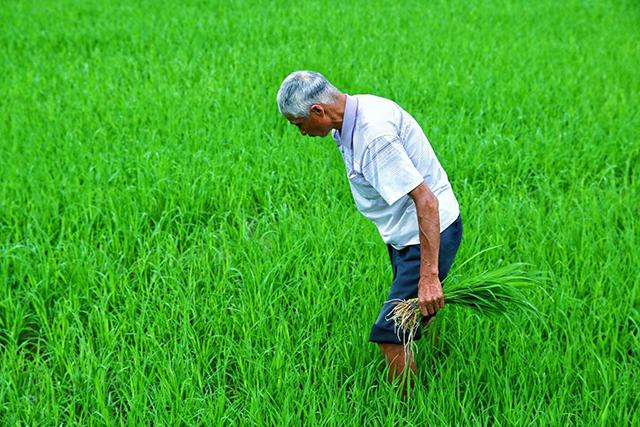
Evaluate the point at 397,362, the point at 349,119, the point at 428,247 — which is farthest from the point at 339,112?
the point at 397,362

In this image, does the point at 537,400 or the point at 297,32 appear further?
the point at 297,32

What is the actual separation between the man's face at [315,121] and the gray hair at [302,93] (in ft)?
0.05

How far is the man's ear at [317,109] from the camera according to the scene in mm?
2022

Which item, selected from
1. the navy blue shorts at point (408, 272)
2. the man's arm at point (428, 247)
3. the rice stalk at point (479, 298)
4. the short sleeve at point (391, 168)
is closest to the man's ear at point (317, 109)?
the short sleeve at point (391, 168)

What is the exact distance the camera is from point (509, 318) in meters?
2.53

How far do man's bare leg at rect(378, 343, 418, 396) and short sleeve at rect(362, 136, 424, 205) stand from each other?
564 mm

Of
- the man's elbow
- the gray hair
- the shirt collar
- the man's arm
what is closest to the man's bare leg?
the man's arm

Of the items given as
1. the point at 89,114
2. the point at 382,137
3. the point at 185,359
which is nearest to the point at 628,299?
the point at 382,137

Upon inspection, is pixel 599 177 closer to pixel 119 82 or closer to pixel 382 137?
pixel 382 137

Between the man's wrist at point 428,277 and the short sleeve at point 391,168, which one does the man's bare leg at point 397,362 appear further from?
the short sleeve at point 391,168

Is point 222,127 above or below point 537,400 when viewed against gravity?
above

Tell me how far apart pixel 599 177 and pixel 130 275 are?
2.64 meters

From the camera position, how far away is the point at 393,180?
199cm

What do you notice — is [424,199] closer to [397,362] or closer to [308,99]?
[308,99]
